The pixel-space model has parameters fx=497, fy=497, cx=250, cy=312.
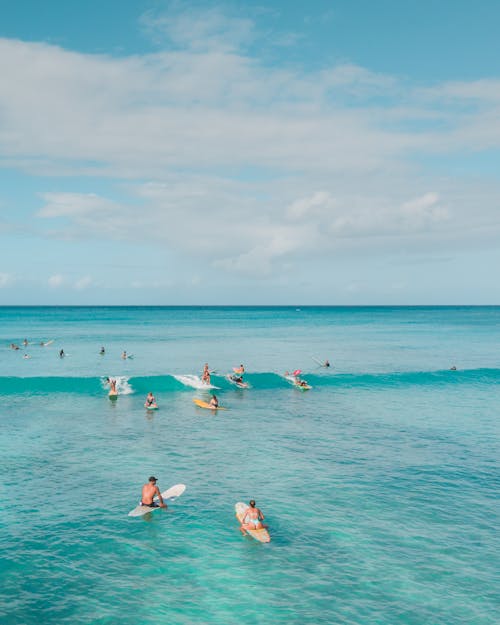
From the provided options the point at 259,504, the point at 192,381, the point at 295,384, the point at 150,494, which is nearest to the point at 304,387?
the point at 295,384

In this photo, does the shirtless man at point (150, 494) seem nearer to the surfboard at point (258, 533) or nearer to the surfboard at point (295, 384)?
the surfboard at point (258, 533)

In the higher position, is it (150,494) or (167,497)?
(150,494)

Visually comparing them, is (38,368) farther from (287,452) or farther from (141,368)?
(287,452)

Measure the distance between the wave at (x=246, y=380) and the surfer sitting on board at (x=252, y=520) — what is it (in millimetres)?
32052

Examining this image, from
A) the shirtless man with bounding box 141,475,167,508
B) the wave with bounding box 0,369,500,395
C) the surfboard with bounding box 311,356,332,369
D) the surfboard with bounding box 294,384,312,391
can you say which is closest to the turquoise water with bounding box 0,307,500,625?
the shirtless man with bounding box 141,475,167,508

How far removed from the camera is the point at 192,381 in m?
57.0

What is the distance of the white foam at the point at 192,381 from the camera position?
178 ft

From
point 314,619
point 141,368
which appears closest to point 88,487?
point 314,619

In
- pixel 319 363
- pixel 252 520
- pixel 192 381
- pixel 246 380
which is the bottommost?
pixel 252 520

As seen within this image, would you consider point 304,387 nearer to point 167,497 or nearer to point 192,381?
point 192,381

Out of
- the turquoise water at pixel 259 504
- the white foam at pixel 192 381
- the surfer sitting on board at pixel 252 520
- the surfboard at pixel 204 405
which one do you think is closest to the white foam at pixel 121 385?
the turquoise water at pixel 259 504

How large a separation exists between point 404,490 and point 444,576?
24.6ft

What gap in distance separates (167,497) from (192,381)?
109ft

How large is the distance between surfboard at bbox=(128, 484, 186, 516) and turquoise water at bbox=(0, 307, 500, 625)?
35 centimetres
